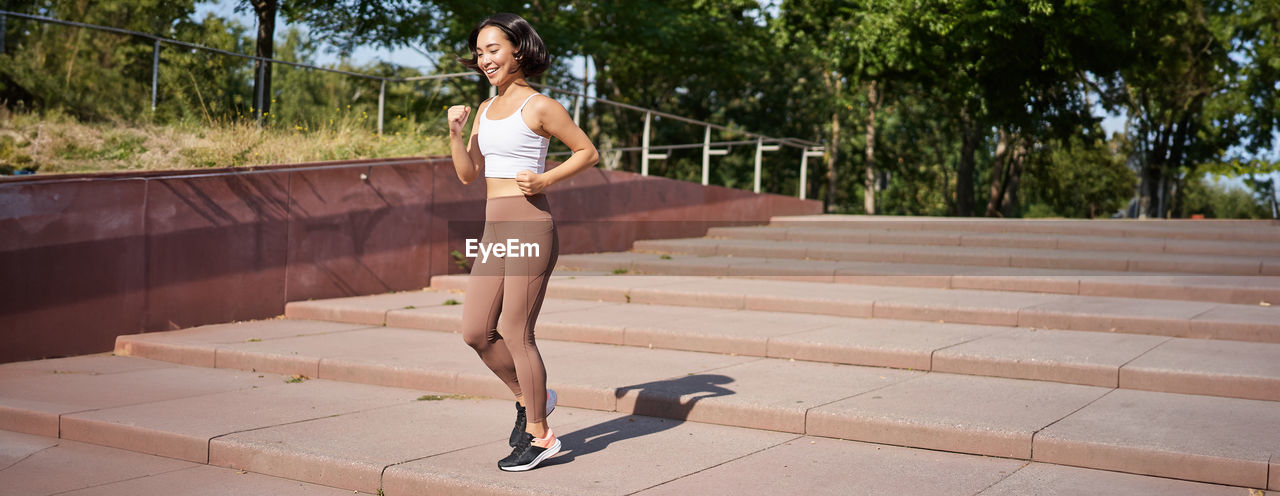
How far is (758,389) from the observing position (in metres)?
5.48

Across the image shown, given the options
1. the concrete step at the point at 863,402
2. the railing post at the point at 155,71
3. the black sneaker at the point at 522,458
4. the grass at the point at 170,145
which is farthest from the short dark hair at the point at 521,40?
the railing post at the point at 155,71

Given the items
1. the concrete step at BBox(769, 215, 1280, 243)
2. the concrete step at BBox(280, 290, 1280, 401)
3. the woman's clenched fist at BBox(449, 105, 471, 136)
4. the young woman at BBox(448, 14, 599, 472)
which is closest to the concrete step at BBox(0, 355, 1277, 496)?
the young woman at BBox(448, 14, 599, 472)

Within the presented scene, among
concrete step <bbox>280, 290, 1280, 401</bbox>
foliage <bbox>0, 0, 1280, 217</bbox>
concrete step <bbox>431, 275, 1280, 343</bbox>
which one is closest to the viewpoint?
concrete step <bbox>280, 290, 1280, 401</bbox>

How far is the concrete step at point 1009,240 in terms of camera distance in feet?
36.6

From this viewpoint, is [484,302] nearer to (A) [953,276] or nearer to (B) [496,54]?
(B) [496,54]

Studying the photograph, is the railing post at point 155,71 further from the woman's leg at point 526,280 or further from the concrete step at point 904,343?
the woman's leg at point 526,280

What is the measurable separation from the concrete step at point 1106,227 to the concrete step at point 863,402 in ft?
24.9

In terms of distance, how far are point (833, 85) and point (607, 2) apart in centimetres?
1517

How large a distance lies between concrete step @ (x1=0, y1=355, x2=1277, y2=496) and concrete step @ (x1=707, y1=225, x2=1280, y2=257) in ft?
26.5

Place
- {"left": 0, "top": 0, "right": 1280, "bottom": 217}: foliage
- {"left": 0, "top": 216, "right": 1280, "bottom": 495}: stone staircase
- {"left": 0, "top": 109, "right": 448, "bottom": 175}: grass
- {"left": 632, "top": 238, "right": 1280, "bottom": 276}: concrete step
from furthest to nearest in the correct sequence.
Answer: {"left": 0, "top": 0, "right": 1280, "bottom": 217}: foliage < {"left": 632, "top": 238, "right": 1280, "bottom": 276}: concrete step < {"left": 0, "top": 109, "right": 448, "bottom": 175}: grass < {"left": 0, "top": 216, "right": 1280, "bottom": 495}: stone staircase

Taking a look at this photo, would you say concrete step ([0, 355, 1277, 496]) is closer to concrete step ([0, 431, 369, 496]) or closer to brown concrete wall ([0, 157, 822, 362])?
concrete step ([0, 431, 369, 496])

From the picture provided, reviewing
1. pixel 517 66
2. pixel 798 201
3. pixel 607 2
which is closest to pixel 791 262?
pixel 798 201

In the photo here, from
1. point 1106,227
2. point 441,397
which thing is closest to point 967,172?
point 1106,227

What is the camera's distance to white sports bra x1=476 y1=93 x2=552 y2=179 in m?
3.91
